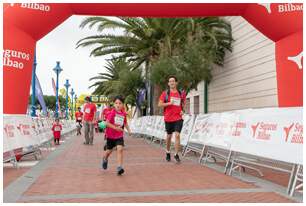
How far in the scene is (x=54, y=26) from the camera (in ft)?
37.7

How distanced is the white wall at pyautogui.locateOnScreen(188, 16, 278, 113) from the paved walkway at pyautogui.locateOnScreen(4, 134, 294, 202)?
10691 millimetres

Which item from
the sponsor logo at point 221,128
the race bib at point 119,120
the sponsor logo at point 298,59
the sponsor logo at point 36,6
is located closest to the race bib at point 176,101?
the sponsor logo at point 221,128

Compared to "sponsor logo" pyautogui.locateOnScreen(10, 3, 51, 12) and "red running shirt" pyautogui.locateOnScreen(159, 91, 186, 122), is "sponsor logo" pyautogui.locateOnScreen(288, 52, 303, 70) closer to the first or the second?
"red running shirt" pyautogui.locateOnScreen(159, 91, 186, 122)

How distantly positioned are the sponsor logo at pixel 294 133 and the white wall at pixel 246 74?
12.2m

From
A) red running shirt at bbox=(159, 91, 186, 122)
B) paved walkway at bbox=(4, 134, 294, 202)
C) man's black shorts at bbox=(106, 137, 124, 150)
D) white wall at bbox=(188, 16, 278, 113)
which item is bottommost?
paved walkway at bbox=(4, 134, 294, 202)

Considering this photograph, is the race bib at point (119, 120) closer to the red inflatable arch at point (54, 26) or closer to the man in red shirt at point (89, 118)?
the red inflatable arch at point (54, 26)

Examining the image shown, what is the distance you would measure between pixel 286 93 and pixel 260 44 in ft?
32.0

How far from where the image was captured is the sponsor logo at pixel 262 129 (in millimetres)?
6867

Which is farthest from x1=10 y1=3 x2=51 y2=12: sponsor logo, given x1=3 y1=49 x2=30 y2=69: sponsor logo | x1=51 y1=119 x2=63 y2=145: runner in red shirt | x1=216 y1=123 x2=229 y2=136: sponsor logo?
x1=51 y1=119 x2=63 y2=145: runner in red shirt

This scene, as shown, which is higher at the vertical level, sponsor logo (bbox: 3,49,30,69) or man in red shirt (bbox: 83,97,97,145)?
sponsor logo (bbox: 3,49,30,69)

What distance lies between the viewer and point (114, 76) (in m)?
50.0

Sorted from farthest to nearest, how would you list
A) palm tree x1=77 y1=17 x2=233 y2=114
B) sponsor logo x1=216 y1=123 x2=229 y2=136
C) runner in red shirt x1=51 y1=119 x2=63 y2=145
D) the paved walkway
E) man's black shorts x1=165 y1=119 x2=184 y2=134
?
palm tree x1=77 y1=17 x2=233 y2=114 < runner in red shirt x1=51 y1=119 x2=63 y2=145 < man's black shorts x1=165 y1=119 x2=184 y2=134 < sponsor logo x1=216 y1=123 x2=229 y2=136 < the paved walkway

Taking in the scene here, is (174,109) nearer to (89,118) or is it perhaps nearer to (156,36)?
(89,118)

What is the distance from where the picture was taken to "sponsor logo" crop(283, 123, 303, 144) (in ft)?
19.9
